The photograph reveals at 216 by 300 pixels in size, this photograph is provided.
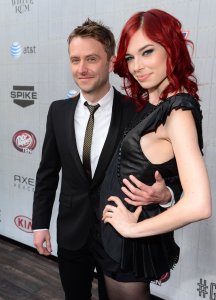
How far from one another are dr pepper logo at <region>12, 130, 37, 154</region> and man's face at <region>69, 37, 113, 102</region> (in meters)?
1.53

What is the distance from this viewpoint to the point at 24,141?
2.83 meters

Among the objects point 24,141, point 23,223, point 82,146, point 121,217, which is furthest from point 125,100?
point 23,223

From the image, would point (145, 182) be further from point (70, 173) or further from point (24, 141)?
point (24, 141)

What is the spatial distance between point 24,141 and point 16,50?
80 centimetres

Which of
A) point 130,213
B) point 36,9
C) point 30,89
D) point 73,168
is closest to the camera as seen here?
point 130,213

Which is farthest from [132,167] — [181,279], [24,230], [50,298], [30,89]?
[24,230]

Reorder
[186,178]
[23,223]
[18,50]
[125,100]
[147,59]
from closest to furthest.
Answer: [186,178] → [147,59] → [125,100] → [18,50] → [23,223]

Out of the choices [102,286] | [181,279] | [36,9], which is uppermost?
[36,9]

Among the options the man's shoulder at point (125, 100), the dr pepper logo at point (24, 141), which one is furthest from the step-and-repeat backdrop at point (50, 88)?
the man's shoulder at point (125, 100)

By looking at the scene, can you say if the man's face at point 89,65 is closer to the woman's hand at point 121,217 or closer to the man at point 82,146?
the man at point 82,146

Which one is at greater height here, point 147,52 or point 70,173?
point 147,52

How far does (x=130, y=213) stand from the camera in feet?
3.21

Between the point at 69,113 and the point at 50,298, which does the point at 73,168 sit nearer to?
the point at 69,113

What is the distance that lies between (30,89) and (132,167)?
78.3 inches
